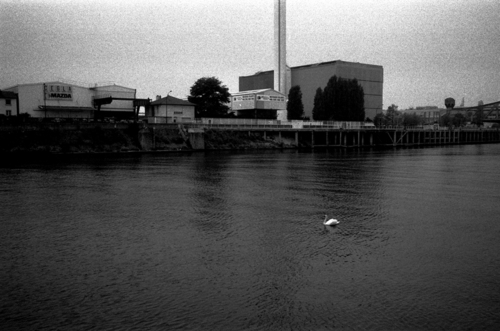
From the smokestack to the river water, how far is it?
89.2 metres

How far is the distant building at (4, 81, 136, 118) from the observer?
84250 mm

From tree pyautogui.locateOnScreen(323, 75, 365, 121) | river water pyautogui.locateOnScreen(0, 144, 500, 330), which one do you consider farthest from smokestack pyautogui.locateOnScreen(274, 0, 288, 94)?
river water pyautogui.locateOnScreen(0, 144, 500, 330)

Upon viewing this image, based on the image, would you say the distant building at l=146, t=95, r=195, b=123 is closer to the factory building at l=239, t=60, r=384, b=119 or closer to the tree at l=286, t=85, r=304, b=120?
the tree at l=286, t=85, r=304, b=120

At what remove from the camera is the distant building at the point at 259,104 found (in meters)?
110

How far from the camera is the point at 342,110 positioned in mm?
117688

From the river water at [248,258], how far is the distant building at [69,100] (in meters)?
53.4

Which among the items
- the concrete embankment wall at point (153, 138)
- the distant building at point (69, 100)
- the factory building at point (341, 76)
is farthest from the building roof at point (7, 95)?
the factory building at point (341, 76)

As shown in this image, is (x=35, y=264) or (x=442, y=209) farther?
(x=442, y=209)

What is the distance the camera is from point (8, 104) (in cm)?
8300

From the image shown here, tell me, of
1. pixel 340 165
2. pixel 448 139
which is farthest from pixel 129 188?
pixel 448 139

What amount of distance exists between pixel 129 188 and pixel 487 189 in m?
26.1

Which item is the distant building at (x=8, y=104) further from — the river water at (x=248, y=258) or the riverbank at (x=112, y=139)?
the river water at (x=248, y=258)

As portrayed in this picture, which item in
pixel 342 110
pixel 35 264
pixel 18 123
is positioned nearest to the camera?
pixel 35 264

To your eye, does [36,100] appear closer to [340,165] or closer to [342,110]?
[340,165]
